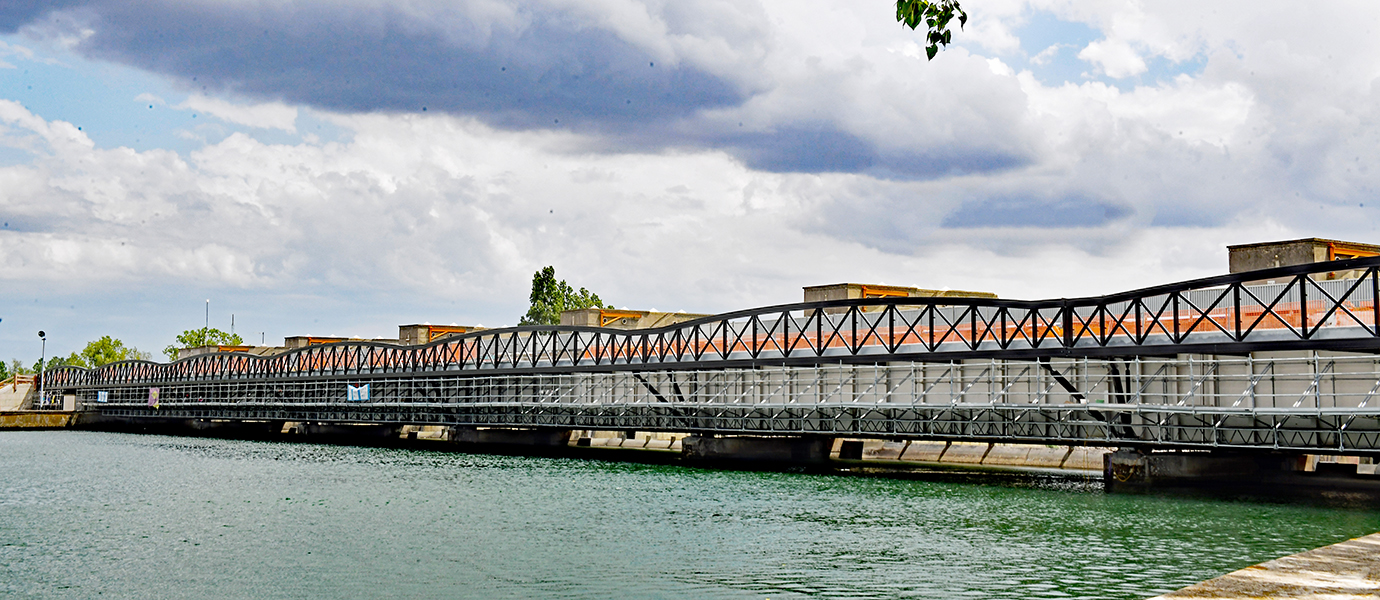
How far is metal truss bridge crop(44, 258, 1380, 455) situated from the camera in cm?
4594

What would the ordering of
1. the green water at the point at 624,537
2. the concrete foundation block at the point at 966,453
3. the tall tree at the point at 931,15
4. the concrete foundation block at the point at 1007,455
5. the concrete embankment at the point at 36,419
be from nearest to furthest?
1. the tall tree at the point at 931,15
2. the green water at the point at 624,537
3. the concrete foundation block at the point at 1007,455
4. the concrete foundation block at the point at 966,453
5. the concrete embankment at the point at 36,419

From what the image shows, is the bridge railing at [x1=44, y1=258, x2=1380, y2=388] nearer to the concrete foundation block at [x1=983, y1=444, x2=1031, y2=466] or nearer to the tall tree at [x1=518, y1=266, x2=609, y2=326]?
the concrete foundation block at [x1=983, y1=444, x2=1031, y2=466]

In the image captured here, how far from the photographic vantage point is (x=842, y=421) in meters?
66.4

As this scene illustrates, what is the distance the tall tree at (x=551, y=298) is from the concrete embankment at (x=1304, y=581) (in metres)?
128

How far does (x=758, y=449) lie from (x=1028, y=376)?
1993 cm

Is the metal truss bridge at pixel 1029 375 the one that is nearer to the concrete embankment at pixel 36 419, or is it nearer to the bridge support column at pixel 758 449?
the bridge support column at pixel 758 449

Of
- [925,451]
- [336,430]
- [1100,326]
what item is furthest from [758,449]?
[336,430]

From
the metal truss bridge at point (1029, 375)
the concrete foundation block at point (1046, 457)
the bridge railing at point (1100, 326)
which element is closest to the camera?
the bridge railing at point (1100, 326)

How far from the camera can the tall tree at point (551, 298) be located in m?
147

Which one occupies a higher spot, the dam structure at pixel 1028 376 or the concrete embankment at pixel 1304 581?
the dam structure at pixel 1028 376

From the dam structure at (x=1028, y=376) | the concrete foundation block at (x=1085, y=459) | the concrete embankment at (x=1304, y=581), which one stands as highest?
the dam structure at (x=1028, y=376)

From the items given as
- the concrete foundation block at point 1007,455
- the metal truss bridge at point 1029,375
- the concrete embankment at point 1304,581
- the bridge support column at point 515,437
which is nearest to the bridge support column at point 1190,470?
the metal truss bridge at point 1029,375

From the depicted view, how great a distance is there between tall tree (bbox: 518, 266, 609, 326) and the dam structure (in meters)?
45.8

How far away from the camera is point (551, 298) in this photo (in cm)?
14750
